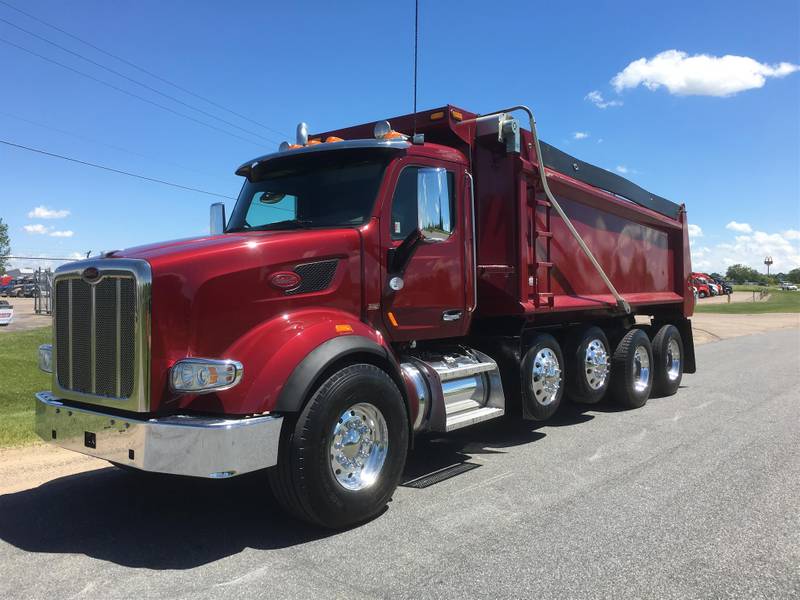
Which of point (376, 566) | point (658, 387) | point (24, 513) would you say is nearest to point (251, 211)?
point (24, 513)

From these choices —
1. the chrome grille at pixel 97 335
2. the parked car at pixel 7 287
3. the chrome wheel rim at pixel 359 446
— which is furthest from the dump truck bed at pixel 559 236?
the parked car at pixel 7 287

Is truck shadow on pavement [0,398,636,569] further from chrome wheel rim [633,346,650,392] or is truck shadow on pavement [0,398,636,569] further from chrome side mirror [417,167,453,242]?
chrome wheel rim [633,346,650,392]

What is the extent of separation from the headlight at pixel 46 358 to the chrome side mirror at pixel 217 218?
73.3 inches

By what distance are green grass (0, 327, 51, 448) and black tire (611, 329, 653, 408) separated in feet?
22.8

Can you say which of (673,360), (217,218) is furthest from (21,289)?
(673,360)

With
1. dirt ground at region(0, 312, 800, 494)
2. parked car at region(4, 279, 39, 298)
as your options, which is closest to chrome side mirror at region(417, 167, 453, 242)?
dirt ground at region(0, 312, 800, 494)

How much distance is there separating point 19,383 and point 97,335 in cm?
728

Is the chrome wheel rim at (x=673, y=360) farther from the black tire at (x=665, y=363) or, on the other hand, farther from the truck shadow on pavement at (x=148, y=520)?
the truck shadow on pavement at (x=148, y=520)

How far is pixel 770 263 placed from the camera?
88.6 m

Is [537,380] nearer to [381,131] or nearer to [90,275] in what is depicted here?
[381,131]

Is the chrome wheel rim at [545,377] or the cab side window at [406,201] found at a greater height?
the cab side window at [406,201]

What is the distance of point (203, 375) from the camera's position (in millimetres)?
3568

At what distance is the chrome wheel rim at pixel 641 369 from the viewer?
8.62 meters

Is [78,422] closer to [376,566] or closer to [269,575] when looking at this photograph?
[269,575]
